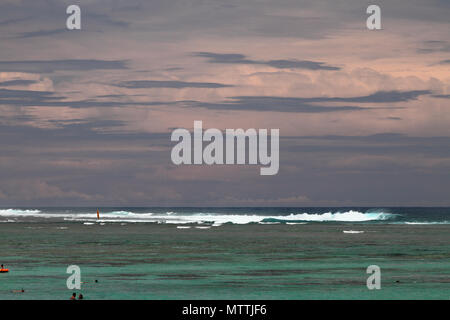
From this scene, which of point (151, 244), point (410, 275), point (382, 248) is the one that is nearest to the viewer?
point (410, 275)

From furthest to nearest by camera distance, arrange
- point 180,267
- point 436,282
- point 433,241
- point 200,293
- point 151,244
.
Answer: point 433,241
point 151,244
point 180,267
point 436,282
point 200,293

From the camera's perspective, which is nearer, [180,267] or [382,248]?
→ [180,267]

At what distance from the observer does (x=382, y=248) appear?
7019 centimetres

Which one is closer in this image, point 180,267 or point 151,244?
point 180,267

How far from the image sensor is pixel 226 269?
50031mm

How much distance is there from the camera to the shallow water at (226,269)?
38969 millimetres

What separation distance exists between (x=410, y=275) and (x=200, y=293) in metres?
16.3

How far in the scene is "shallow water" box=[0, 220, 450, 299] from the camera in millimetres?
38969

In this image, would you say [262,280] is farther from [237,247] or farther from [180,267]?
[237,247]

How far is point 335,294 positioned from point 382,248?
3307 centimetres
